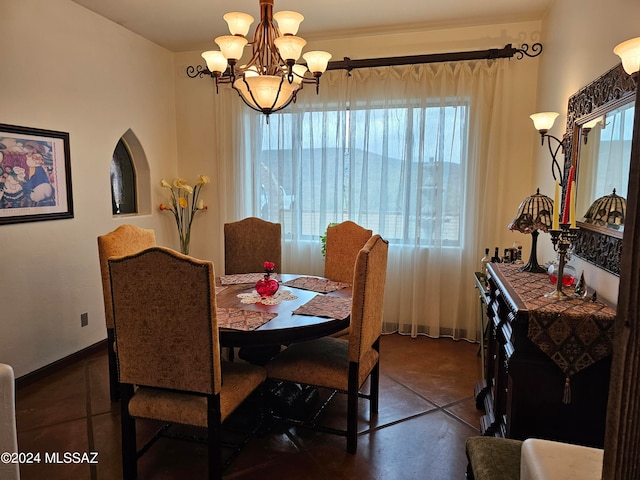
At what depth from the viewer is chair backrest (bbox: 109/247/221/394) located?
1785mm

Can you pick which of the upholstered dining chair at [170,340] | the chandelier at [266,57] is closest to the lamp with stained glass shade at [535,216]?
the chandelier at [266,57]

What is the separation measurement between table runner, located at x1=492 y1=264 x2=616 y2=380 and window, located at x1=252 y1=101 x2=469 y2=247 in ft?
7.75

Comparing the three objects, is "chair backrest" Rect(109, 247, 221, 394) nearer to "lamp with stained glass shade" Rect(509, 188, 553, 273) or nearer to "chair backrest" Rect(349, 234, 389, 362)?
"chair backrest" Rect(349, 234, 389, 362)

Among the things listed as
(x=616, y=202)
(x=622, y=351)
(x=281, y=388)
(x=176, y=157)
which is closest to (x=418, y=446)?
(x=281, y=388)

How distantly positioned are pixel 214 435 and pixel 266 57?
222 cm

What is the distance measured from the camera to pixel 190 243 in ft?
15.8

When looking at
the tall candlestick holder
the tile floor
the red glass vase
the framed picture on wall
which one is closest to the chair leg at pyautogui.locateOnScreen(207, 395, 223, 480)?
the tile floor

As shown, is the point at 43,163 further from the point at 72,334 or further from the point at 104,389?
the point at 104,389

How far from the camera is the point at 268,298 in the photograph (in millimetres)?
2602

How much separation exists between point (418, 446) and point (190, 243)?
3.41 m

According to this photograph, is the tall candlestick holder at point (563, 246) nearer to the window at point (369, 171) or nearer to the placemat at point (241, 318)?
the placemat at point (241, 318)

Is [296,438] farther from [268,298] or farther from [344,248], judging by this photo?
[344,248]

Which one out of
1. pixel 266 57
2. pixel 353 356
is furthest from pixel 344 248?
pixel 266 57

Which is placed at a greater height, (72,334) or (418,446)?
(72,334)
